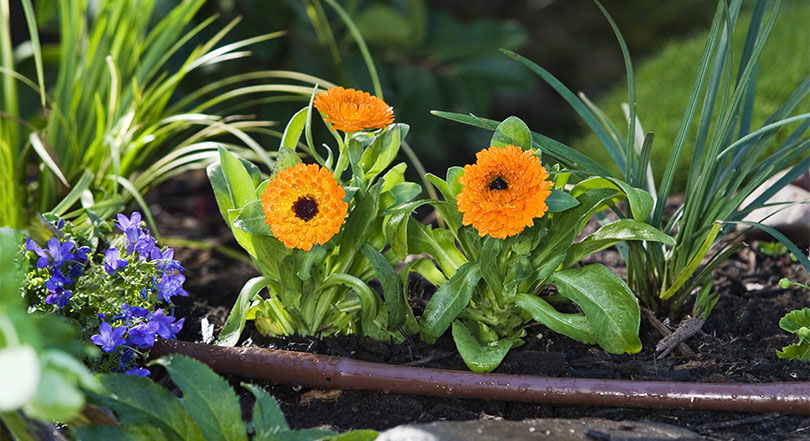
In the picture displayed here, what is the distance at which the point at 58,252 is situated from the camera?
1.33m

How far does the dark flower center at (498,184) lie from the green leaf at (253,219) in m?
0.39

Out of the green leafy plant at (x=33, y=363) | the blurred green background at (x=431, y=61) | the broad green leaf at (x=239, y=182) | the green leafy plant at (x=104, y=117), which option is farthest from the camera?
the blurred green background at (x=431, y=61)

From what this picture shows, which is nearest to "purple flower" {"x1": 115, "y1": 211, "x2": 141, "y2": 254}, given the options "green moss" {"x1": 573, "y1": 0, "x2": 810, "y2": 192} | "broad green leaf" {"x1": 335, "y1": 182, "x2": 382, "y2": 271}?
"broad green leaf" {"x1": 335, "y1": 182, "x2": 382, "y2": 271}

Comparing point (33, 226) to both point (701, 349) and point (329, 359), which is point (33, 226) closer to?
point (329, 359)

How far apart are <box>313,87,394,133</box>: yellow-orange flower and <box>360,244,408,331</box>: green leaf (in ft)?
0.74

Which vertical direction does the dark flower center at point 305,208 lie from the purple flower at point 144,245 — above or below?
above

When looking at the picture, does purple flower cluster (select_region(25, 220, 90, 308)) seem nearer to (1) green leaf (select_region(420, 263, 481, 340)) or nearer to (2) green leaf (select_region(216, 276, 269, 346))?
(2) green leaf (select_region(216, 276, 269, 346))

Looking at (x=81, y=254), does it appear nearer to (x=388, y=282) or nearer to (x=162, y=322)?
(x=162, y=322)

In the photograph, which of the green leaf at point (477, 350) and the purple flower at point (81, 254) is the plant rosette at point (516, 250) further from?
the purple flower at point (81, 254)

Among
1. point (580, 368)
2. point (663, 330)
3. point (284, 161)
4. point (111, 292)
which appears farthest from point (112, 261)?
point (663, 330)

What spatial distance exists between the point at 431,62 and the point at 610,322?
212cm

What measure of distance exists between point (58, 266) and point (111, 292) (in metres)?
0.10

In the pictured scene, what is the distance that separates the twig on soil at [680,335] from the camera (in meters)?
1.40

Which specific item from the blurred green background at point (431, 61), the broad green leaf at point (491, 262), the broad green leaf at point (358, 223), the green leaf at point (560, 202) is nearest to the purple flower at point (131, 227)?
the broad green leaf at point (358, 223)
